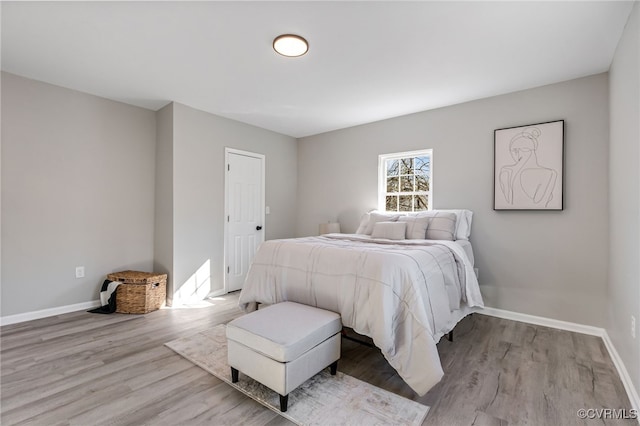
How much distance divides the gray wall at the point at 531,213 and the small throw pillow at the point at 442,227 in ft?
1.57

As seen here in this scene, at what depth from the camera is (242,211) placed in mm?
4504

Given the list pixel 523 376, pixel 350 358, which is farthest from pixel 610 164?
pixel 350 358

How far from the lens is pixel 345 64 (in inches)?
106

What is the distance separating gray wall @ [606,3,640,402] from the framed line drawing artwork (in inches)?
16.7

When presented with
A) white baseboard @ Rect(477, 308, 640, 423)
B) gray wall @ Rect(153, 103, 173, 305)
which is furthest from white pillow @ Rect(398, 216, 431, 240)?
gray wall @ Rect(153, 103, 173, 305)

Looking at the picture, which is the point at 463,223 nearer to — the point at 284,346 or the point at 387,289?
the point at 387,289

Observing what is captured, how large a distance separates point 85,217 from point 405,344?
371 centimetres

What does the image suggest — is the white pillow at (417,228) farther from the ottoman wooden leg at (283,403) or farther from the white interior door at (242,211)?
the white interior door at (242,211)

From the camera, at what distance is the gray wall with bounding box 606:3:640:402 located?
184 cm

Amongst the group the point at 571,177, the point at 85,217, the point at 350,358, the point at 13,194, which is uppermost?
the point at 571,177

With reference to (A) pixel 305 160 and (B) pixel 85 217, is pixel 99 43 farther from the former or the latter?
(A) pixel 305 160

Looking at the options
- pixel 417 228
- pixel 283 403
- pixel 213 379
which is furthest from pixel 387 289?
pixel 417 228

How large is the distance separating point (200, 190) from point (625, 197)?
419 cm

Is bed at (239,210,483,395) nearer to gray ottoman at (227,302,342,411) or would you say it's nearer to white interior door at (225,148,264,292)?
gray ottoman at (227,302,342,411)
